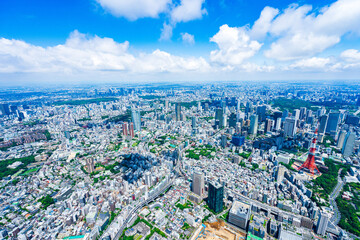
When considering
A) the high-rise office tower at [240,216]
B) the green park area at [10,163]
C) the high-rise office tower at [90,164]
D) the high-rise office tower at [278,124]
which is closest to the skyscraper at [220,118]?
the high-rise office tower at [278,124]

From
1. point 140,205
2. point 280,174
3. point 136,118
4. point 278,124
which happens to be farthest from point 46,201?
point 278,124

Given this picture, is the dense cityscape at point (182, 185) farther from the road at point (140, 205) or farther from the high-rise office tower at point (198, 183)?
the high-rise office tower at point (198, 183)

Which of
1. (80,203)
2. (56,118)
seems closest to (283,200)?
(80,203)

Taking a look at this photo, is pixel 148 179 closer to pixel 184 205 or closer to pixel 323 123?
pixel 184 205

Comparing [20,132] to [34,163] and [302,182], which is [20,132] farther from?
[302,182]

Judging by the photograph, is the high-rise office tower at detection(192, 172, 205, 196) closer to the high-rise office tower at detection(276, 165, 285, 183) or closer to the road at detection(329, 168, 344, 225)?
the high-rise office tower at detection(276, 165, 285, 183)
